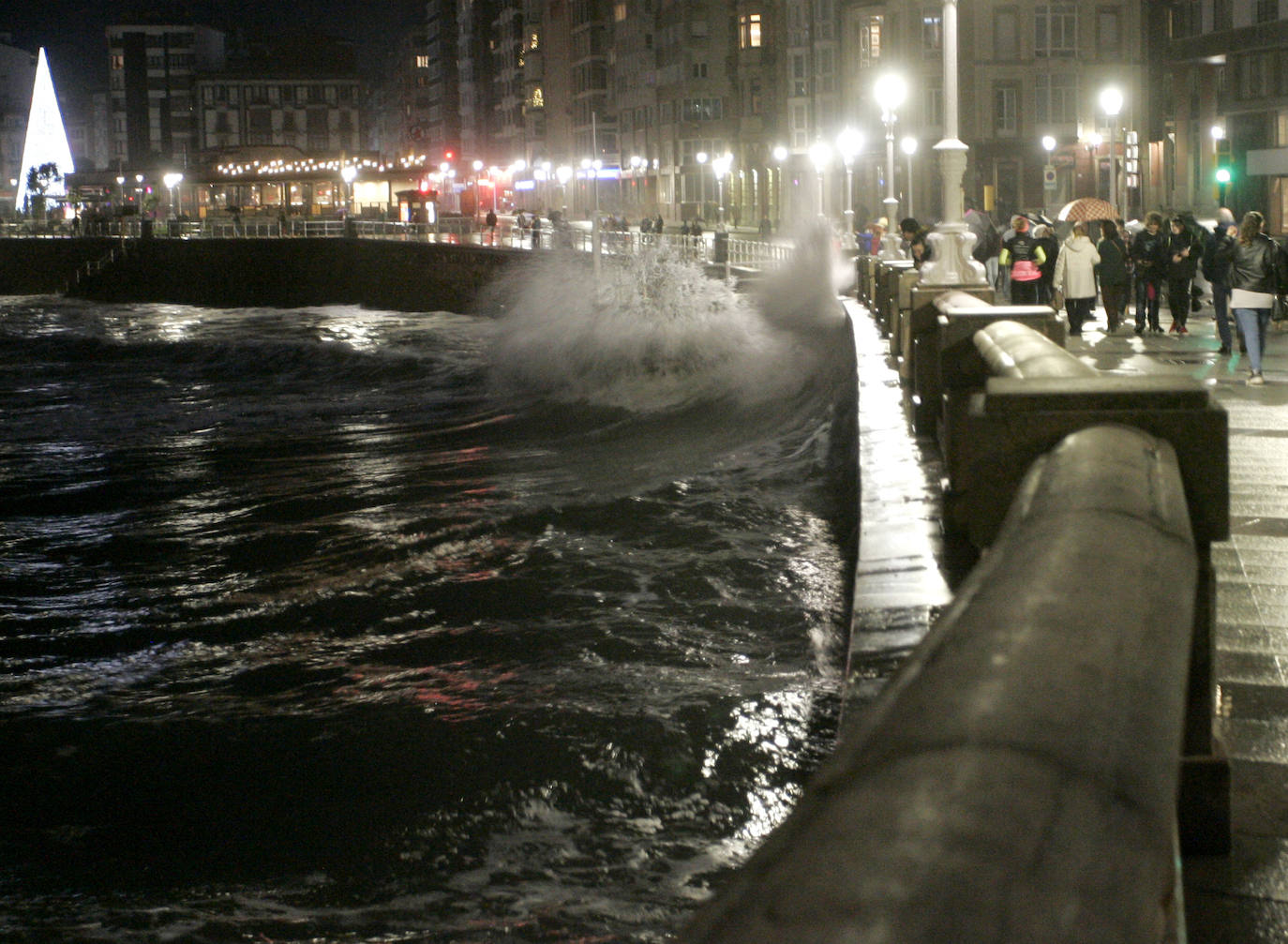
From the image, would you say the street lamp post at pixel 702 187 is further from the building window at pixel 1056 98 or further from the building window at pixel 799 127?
the building window at pixel 1056 98

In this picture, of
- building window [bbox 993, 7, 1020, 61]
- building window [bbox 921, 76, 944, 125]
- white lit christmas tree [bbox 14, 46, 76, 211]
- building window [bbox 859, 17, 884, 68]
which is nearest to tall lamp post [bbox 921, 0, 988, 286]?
building window [bbox 921, 76, 944, 125]

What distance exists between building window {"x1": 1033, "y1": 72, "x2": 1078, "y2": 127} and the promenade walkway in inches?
2099

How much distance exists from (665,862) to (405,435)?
20116 millimetres

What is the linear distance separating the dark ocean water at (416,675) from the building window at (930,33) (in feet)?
139

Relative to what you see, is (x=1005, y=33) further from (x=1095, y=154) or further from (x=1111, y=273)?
(x=1111, y=273)

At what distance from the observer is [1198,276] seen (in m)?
29.4

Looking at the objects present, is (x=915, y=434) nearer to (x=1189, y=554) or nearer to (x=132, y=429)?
(x=1189, y=554)

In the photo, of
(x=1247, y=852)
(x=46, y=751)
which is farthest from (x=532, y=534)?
(x=1247, y=852)

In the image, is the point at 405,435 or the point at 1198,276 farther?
the point at 1198,276

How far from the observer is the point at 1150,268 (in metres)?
20.6

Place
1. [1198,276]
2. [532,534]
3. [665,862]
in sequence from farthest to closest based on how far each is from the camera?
[1198,276] < [532,534] < [665,862]

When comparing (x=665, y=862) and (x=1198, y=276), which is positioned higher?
(x=1198, y=276)

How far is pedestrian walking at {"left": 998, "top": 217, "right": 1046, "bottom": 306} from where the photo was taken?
20500 millimetres

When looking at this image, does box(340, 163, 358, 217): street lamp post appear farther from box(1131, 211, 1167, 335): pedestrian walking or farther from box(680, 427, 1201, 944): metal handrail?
box(680, 427, 1201, 944): metal handrail
